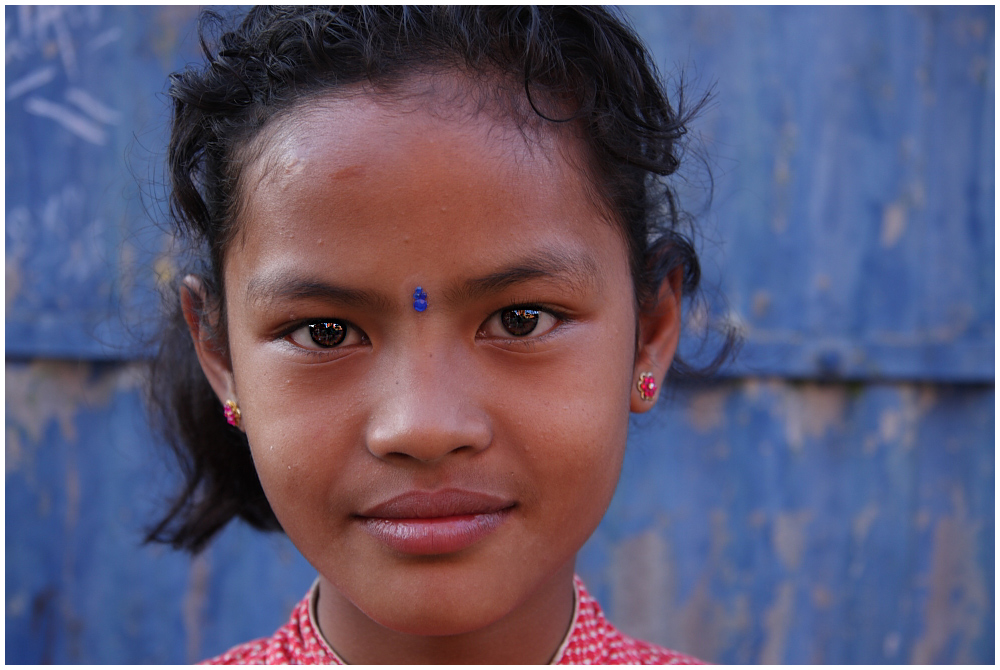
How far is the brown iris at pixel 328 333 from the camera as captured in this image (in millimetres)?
949

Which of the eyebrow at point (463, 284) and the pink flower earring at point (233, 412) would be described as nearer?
the eyebrow at point (463, 284)

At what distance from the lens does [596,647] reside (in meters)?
1.17

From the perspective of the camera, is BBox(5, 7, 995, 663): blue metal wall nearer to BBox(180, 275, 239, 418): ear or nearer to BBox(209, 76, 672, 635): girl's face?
BBox(180, 275, 239, 418): ear

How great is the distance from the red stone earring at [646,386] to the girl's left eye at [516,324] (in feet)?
0.83

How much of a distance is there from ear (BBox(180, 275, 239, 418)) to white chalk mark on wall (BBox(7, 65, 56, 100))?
123 centimetres

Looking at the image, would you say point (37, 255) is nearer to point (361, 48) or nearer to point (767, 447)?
point (361, 48)

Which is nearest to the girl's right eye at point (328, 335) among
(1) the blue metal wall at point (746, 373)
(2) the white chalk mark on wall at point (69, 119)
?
(1) the blue metal wall at point (746, 373)

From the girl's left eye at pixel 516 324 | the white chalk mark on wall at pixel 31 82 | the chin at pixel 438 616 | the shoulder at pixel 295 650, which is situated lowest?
the shoulder at pixel 295 650

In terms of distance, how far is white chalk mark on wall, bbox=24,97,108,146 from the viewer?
201cm

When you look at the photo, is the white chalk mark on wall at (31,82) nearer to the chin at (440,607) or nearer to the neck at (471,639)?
the neck at (471,639)

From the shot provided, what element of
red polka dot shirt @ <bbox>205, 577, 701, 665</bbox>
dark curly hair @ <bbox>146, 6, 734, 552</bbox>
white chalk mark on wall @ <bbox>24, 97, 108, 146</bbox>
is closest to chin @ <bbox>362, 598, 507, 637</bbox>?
red polka dot shirt @ <bbox>205, 577, 701, 665</bbox>

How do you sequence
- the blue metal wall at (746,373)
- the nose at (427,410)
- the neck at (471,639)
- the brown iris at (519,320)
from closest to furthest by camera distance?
the nose at (427,410) < the brown iris at (519,320) < the neck at (471,639) < the blue metal wall at (746,373)

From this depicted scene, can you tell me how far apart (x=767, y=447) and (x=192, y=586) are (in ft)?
5.44

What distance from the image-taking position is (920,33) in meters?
1.94
